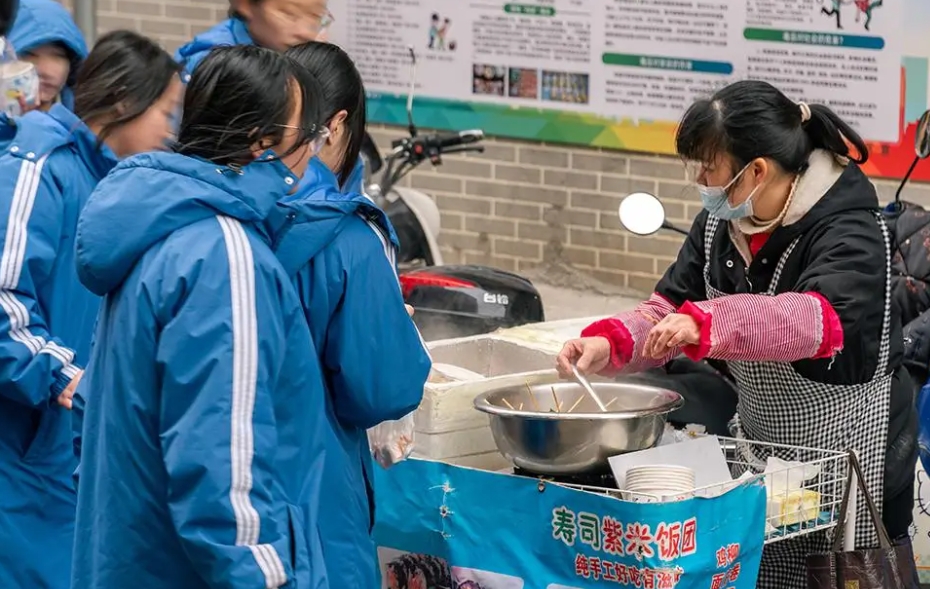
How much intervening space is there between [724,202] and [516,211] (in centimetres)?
496

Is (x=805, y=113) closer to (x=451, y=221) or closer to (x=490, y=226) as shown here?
A: (x=490, y=226)

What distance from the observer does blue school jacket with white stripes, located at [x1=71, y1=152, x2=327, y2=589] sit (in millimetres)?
2705

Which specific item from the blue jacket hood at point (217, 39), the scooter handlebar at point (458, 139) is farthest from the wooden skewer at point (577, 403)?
the scooter handlebar at point (458, 139)

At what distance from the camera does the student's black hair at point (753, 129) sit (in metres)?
3.63

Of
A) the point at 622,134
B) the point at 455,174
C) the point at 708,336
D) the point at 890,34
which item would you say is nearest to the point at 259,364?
the point at 708,336

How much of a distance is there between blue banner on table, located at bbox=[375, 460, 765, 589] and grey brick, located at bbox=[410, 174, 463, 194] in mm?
4956

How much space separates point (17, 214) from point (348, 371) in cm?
126

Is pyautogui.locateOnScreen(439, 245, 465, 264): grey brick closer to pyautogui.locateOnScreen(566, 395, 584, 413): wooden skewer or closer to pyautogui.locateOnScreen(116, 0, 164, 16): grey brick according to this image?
pyautogui.locateOnScreen(116, 0, 164, 16): grey brick

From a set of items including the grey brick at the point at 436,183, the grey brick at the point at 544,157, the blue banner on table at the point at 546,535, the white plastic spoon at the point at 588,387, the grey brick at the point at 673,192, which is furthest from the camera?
the grey brick at the point at 436,183

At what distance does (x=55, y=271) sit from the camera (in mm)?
3951

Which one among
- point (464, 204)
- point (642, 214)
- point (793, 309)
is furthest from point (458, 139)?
A: point (793, 309)

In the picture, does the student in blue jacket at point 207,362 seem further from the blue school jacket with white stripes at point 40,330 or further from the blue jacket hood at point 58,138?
the blue jacket hood at point 58,138

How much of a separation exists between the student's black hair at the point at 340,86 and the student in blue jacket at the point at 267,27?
4.16ft

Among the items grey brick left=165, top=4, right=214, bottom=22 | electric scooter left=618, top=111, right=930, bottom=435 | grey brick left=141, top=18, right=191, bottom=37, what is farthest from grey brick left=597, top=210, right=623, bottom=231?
electric scooter left=618, top=111, right=930, bottom=435
